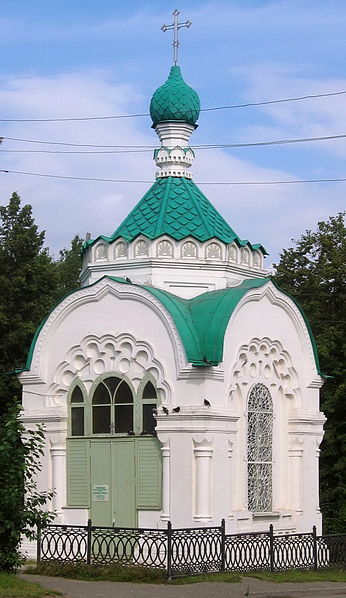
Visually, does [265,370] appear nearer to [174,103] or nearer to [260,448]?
[260,448]

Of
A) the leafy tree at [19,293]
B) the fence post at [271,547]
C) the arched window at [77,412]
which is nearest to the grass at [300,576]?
the fence post at [271,547]

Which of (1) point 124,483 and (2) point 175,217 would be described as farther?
(2) point 175,217

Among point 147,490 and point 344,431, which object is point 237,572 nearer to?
point 147,490

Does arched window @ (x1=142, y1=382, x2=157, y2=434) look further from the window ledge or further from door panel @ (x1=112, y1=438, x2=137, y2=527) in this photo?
the window ledge

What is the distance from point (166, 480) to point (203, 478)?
56 cm

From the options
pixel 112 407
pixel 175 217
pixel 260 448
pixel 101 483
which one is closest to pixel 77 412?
pixel 112 407

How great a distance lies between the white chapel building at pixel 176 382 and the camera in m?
16.6

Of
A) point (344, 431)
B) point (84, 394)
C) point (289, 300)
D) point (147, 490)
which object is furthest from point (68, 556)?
point (344, 431)

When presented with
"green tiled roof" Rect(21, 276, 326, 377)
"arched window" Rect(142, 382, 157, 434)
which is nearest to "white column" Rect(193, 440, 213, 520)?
"arched window" Rect(142, 382, 157, 434)

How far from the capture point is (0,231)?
82.6ft

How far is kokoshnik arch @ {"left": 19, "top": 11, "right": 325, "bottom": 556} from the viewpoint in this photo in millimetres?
16625

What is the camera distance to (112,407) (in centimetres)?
1744

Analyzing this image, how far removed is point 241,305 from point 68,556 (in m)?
4.57

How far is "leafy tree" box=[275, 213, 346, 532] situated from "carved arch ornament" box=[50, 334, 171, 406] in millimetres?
6987
